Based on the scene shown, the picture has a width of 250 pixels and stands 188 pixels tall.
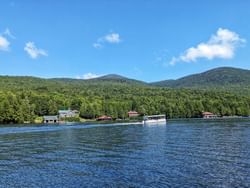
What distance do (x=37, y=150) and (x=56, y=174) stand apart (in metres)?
24.4

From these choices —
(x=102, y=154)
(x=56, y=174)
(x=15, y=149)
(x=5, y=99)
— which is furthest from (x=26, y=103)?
(x=56, y=174)

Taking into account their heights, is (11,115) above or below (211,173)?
above

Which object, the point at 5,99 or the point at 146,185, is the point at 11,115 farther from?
the point at 146,185

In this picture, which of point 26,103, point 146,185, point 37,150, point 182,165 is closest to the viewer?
point 146,185

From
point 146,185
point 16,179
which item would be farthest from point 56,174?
point 146,185

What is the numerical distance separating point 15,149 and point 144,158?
2751 centimetres

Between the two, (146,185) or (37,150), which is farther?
(37,150)

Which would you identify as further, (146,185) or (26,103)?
(26,103)

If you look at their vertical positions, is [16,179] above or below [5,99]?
below

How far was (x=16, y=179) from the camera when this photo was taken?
38875mm

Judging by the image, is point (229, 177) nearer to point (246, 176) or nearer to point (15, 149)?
point (246, 176)

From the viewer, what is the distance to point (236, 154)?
2109 inches

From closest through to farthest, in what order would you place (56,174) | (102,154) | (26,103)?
(56,174) < (102,154) < (26,103)

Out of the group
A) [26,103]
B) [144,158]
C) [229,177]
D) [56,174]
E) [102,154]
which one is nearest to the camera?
[229,177]
